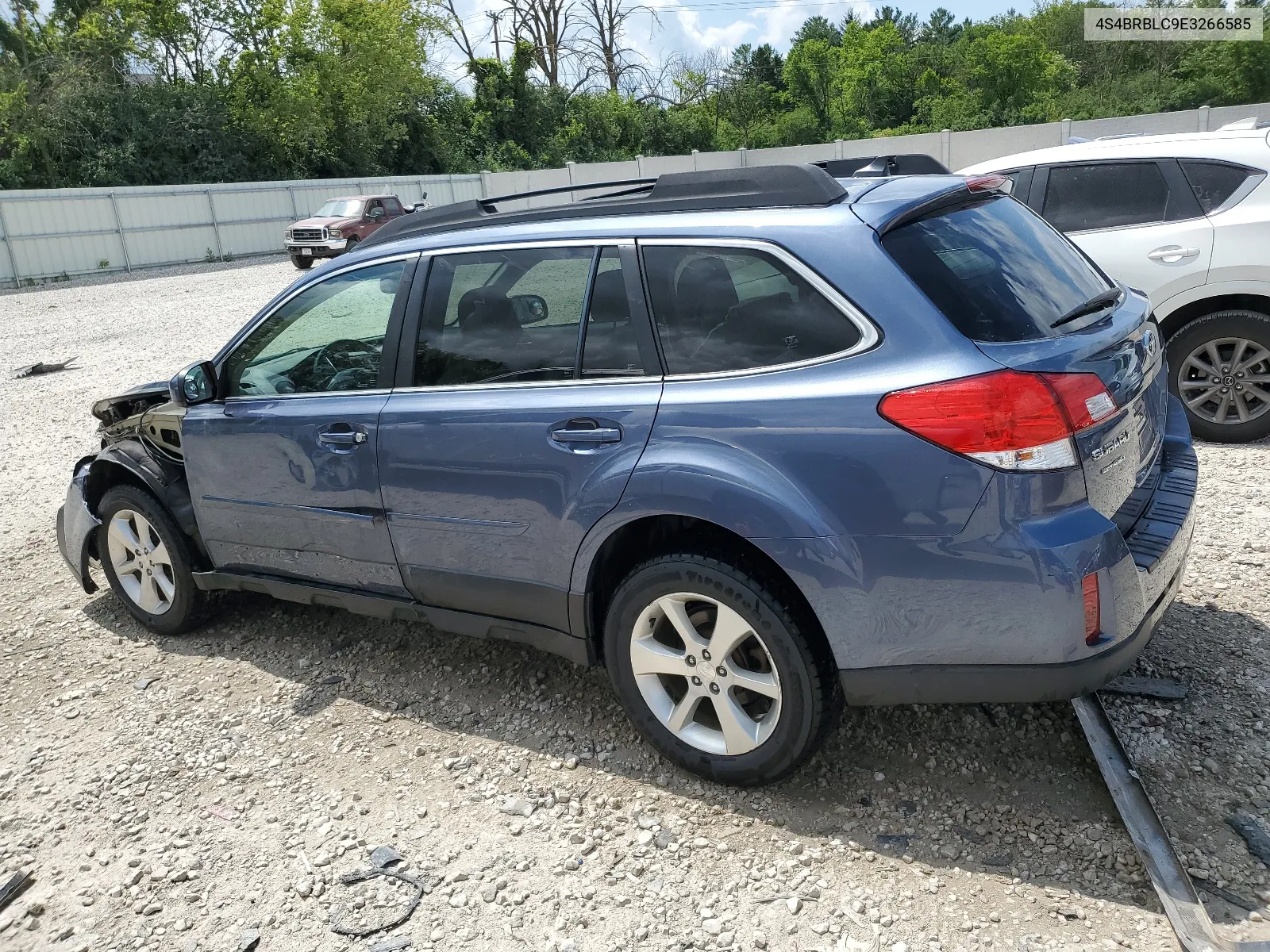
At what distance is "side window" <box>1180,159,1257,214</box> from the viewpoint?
5.92m

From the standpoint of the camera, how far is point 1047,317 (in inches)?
113

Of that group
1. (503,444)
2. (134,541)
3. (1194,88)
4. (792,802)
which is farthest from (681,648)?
(1194,88)

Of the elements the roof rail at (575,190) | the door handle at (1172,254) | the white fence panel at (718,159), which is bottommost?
the door handle at (1172,254)

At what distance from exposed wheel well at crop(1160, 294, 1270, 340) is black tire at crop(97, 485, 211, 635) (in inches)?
216

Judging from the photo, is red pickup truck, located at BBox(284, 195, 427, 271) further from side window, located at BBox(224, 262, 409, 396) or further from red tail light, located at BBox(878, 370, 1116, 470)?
red tail light, located at BBox(878, 370, 1116, 470)

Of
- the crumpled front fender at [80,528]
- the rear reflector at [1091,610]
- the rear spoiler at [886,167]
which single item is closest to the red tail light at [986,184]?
the rear spoiler at [886,167]

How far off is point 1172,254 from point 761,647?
4419mm

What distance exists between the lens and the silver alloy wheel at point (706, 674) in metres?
3.00

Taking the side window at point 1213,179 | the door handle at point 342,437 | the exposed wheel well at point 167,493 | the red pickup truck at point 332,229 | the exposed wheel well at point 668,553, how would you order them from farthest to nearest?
the red pickup truck at point 332,229, the side window at point 1213,179, the exposed wheel well at point 167,493, the door handle at point 342,437, the exposed wheel well at point 668,553

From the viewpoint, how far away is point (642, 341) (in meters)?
3.11

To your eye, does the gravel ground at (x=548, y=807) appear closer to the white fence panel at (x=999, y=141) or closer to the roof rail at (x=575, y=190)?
the roof rail at (x=575, y=190)

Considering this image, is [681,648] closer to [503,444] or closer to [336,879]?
[503,444]

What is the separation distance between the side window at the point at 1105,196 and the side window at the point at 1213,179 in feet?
0.51

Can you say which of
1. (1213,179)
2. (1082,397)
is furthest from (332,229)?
(1082,397)
